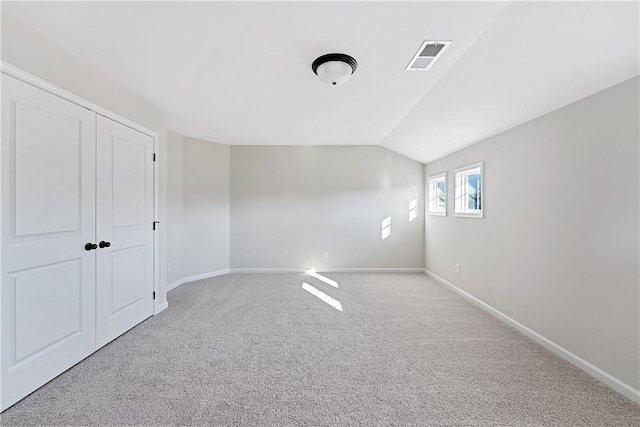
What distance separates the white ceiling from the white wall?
7 centimetres

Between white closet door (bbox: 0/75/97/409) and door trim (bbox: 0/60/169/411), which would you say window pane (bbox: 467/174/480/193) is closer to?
door trim (bbox: 0/60/169/411)

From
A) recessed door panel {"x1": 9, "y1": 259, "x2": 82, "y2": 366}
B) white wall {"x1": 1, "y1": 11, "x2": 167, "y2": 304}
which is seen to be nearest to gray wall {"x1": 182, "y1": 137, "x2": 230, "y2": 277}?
white wall {"x1": 1, "y1": 11, "x2": 167, "y2": 304}

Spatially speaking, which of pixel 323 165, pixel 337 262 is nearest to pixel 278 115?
pixel 323 165

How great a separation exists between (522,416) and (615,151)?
1.84 meters

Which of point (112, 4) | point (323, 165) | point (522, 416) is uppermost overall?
point (112, 4)

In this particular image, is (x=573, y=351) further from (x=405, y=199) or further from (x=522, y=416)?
(x=405, y=199)

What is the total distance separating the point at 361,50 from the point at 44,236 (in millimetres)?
2609

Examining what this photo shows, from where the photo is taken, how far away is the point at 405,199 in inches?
196

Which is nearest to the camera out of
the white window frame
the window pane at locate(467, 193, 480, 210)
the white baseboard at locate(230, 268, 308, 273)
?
the white window frame

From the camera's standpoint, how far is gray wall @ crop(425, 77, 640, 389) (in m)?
1.71

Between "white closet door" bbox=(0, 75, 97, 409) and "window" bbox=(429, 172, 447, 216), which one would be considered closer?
"white closet door" bbox=(0, 75, 97, 409)

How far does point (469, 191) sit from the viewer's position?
3.71 m

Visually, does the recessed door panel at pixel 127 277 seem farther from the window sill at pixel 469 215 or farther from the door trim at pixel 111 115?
the window sill at pixel 469 215

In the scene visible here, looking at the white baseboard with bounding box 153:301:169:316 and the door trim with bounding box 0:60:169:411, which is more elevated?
the door trim with bounding box 0:60:169:411
